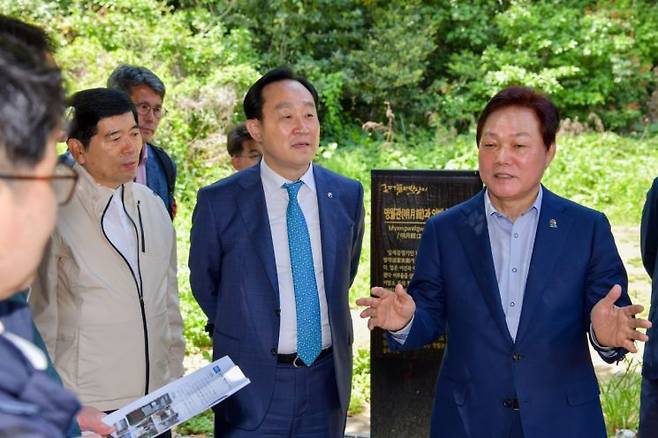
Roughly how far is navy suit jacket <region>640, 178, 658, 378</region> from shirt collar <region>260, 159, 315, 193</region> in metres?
1.64

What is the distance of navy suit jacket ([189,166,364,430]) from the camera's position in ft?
12.1

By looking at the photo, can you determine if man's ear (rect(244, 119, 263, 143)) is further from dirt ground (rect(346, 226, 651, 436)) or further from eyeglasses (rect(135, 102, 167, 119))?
dirt ground (rect(346, 226, 651, 436))

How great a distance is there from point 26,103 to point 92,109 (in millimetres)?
2456

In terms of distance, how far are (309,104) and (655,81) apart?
16.0m

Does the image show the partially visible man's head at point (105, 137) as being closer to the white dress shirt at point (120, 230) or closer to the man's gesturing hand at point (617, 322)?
the white dress shirt at point (120, 230)

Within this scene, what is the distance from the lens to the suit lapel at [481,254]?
10.4 ft

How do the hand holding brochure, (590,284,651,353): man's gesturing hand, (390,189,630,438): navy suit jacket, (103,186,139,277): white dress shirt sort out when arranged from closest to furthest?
the hand holding brochure → (590,284,651,353): man's gesturing hand → (390,189,630,438): navy suit jacket → (103,186,139,277): white dress shirt

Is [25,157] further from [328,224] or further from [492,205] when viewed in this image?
[328,224]

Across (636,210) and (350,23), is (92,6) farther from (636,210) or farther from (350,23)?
(636,210)

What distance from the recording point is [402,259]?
484 centimetres

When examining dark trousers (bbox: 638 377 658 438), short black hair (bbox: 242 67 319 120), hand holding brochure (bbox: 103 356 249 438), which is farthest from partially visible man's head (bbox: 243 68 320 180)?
dark trousers (bbox: 638 377 658 438)

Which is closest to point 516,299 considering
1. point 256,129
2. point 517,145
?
point 517,145

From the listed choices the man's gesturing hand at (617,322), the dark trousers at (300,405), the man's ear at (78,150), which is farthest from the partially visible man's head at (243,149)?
the man's gesturing hand at (617,322)

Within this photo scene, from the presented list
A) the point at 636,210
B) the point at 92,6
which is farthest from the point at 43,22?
the point at 636,210
